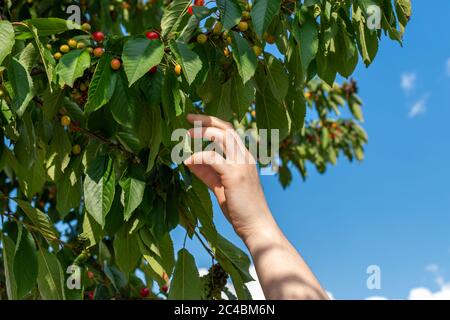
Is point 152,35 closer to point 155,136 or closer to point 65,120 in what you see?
point 155,136

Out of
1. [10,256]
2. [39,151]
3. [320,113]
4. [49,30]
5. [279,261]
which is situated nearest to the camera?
[279,261]

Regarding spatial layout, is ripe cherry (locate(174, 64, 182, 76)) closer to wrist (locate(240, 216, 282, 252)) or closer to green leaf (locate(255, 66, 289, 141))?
green leaf (locate(255, 66, 289, 141))

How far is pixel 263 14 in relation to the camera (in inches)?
64.9

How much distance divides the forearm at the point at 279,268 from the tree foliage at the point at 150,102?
0.77 m

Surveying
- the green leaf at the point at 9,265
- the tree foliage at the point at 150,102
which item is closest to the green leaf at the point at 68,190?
the tree foliage at the point at 150,102

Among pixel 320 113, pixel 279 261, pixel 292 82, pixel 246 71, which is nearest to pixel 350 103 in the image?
pixel 320 113

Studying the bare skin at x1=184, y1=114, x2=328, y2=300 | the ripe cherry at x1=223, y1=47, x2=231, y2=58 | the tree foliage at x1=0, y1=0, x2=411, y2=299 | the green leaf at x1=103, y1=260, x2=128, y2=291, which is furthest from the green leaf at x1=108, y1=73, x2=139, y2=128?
the green leaf at x1=103, y1=260, x2=128, y2=291

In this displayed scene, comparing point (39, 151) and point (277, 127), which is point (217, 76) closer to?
point (277, 127)

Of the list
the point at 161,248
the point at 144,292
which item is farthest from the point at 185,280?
the point at 144,292

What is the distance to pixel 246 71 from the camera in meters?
1.71

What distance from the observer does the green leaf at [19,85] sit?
1.66 meters

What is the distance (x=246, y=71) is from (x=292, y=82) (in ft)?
1.28

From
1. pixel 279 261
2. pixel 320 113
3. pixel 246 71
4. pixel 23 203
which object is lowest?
pixel 279 261

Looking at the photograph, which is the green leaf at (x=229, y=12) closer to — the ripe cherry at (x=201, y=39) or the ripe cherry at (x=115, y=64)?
the ripe cherry at (x=201, y=39)
